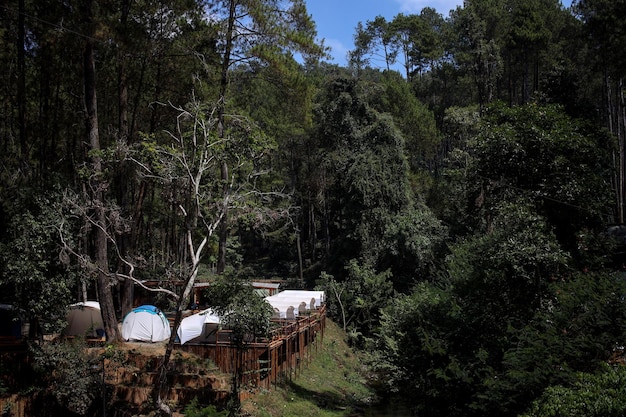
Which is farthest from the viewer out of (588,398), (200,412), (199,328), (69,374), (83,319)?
(83,319)

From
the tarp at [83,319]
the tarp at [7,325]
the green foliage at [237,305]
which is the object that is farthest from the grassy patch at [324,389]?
the tarp at [7,325]

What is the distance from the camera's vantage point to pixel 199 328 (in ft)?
57.6

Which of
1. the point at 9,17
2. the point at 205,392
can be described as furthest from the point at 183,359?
the point at 9,17

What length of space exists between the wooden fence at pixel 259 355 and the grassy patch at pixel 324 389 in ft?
1.35

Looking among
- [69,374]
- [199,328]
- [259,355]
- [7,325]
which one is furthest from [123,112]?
[259,355]

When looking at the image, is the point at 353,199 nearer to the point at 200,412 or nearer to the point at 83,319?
the point at 83,319

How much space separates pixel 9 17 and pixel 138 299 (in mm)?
14507

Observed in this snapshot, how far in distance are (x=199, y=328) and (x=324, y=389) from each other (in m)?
6.24

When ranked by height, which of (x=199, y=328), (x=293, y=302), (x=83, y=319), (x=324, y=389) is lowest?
(x=324, y=389)

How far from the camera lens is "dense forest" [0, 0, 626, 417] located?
13938 mm

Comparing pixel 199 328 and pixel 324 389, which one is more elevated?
pixel 199 328

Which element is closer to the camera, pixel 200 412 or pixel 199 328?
pixel 200 412

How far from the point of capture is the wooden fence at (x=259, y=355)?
53.2 ft

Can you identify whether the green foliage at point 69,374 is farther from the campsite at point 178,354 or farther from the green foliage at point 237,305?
the green foliage at point 237,305
